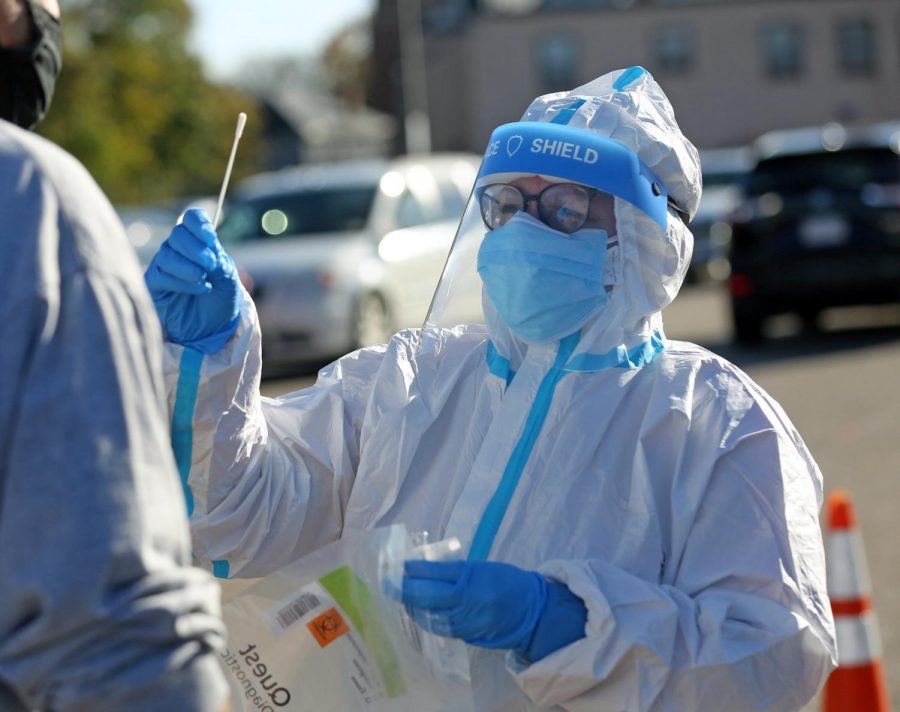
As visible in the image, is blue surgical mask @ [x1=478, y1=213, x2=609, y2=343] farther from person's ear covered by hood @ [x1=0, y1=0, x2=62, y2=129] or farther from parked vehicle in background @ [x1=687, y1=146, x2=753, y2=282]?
parked vehicle in background @ [x1=687, y1=146, x2=753, y2=282]

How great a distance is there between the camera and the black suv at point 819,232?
1234 centimetres

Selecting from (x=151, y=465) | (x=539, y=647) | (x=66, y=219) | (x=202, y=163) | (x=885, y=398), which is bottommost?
(x=202, y=163)

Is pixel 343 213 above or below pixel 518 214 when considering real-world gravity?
below

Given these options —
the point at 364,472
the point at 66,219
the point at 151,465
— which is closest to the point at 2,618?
the point at 151,465

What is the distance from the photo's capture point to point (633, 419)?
2.33m

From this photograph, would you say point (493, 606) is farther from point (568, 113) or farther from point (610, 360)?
point (568, 113)

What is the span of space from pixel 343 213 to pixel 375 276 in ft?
2.91

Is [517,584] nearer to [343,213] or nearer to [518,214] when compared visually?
[518,214]

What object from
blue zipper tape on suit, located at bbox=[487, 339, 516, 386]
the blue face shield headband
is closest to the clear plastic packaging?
blue zipper tape on suit, located at bbox=[487, 339, 516, 386]

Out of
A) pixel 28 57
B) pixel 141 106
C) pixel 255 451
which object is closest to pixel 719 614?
pixel 255 451

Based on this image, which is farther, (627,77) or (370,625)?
(627,77)

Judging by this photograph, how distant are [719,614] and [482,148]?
52.9 metres

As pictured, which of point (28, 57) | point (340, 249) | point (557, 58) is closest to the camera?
point (28, 57)

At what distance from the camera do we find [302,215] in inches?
517
